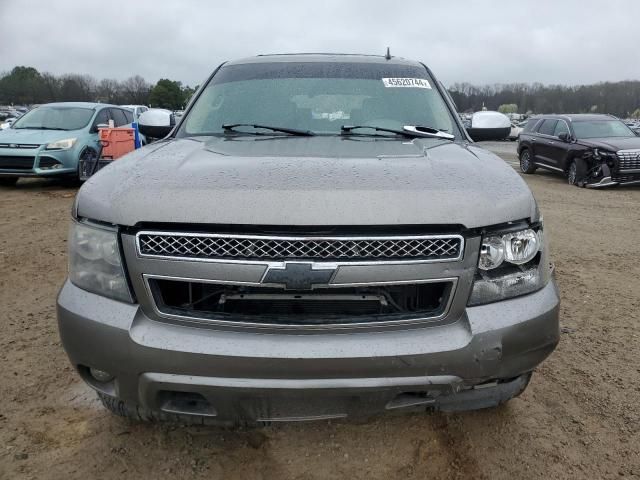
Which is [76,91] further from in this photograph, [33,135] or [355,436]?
[355,436]

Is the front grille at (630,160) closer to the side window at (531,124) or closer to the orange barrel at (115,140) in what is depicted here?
the side window at (531,124)

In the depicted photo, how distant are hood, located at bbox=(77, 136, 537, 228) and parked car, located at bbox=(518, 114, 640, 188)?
10.6 metres

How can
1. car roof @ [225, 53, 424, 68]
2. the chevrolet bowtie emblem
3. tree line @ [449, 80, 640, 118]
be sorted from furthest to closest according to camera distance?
tree line @ [449, 80, 640, 118] < car roof @ [225, 53, 424, 68] < the chevrolet bowtie emblem

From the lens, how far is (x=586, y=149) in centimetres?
1170

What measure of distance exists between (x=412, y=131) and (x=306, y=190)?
1.25m

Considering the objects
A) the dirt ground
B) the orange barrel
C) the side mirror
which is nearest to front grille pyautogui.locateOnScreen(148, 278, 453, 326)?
the dirt ground

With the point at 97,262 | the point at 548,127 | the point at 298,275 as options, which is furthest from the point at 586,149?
the point at 97,262

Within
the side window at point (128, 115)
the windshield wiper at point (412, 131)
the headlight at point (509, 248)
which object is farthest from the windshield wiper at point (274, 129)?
the side window at point (128, 115)

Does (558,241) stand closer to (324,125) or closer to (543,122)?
(324,125)

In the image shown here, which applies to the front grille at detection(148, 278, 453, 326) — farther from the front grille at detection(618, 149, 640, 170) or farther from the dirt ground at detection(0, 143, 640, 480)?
the front grille at detection(618, 149, 640, 170)

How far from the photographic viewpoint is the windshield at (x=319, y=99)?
2992 millimetres

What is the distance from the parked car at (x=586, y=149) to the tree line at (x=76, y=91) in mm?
47695

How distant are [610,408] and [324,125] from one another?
214 centimetres

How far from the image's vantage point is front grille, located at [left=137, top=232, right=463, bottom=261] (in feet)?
5.57
